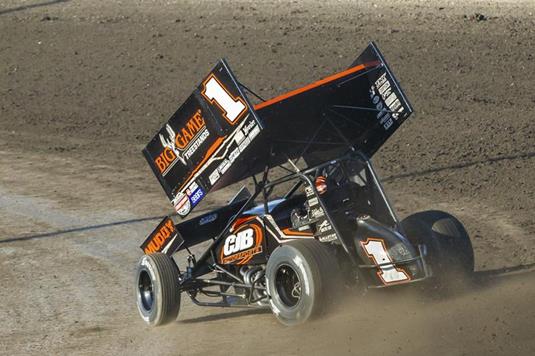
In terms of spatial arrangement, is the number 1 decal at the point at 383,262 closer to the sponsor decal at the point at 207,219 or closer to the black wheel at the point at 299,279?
the black wheel at the point at 299,279

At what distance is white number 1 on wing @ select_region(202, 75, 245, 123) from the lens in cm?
1005

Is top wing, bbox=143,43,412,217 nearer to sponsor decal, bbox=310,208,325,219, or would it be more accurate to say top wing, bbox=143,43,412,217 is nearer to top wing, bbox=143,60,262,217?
top wing, bbox=143,60,262,217

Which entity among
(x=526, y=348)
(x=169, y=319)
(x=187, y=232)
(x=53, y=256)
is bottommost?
(x=526, y=348)

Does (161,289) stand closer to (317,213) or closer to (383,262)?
(317,213)

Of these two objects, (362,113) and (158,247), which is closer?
(362,113)

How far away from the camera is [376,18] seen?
82.9 feet

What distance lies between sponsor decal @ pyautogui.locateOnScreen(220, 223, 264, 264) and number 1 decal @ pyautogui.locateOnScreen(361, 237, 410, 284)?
1.21 metres

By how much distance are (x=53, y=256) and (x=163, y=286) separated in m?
3.70

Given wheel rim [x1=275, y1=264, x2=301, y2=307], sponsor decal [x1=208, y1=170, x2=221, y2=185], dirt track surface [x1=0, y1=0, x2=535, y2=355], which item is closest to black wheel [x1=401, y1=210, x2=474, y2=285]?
dirt track surface [x1=0, y1=0, x2=535, y2=355]

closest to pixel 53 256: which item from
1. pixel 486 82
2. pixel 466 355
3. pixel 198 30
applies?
pixel 466 355

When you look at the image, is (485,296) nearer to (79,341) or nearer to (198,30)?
(79,341)

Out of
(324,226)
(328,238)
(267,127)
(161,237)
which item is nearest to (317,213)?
(324,226)

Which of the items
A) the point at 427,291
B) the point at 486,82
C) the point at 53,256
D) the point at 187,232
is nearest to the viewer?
the point at 427,291

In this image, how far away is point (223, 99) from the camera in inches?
402
